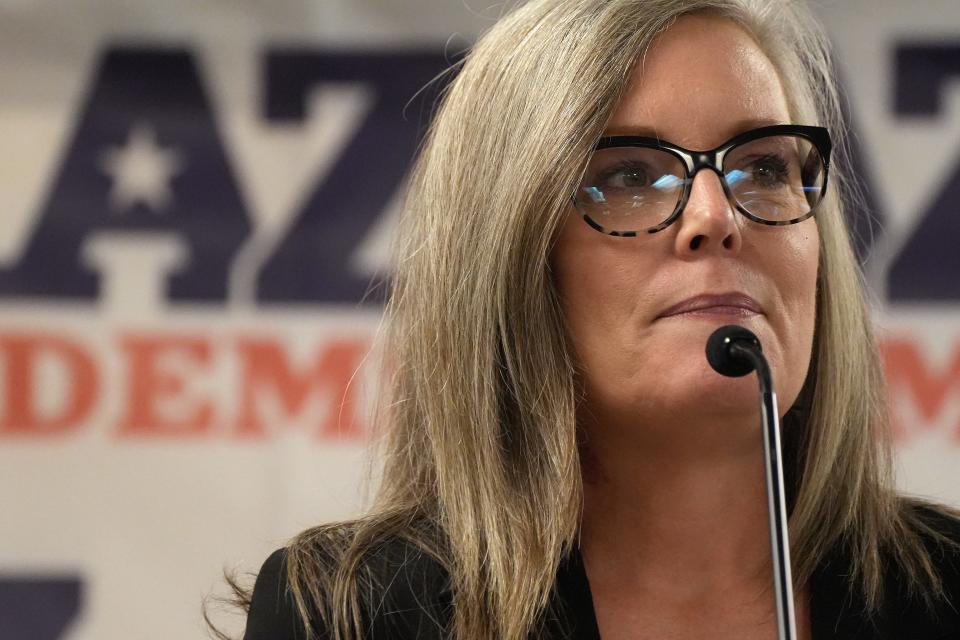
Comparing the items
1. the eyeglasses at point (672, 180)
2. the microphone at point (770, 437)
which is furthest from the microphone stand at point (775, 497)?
the eyeglasses at point (672, 180)

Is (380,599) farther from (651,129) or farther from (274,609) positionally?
(651,129)

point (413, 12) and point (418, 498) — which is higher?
point (413, 12)

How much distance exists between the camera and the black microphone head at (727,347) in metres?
1.62

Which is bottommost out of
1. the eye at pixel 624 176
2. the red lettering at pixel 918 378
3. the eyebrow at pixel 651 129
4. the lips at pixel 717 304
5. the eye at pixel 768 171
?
the red lettering at pixel 918 378

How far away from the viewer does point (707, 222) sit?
1795 millimetres

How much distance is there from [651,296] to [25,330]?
203 cm

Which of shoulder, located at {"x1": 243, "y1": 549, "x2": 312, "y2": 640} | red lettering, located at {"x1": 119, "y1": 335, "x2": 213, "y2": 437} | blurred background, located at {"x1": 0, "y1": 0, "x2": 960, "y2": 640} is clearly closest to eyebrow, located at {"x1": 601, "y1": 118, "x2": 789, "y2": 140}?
shoulder, located at {"x1": 243, "y1": 549, "x2": 312, "y2": 640}

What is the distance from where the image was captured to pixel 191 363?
3266 millimetres

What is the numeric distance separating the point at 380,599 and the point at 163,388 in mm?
1512

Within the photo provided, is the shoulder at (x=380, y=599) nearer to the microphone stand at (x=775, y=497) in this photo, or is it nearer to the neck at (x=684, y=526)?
the neck at (x=684, y=526)

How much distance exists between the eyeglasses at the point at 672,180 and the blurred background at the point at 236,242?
1404 millimetres

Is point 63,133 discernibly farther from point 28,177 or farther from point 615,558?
point 615,558

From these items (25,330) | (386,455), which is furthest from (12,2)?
(386,455)

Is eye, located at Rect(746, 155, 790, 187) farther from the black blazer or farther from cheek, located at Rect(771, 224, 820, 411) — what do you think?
the black blazer
